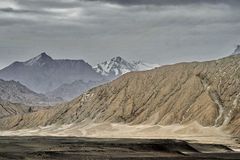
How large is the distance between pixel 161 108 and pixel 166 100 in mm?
4407

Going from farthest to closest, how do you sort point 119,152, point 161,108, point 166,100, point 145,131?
point 166,100 → point 161,108 → point 145,131 → point 119,152

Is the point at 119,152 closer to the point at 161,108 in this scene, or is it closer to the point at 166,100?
the point at 161,108

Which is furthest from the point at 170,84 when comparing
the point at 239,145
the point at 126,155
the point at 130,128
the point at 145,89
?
the point at 126,155

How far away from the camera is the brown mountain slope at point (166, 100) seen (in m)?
149

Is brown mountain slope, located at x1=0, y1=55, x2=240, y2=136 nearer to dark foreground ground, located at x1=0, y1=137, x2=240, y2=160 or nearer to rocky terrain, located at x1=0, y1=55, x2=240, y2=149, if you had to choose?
rocky terrain, located at x1=0, y1=55, x2=240, y2=149

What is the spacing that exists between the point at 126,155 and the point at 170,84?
94284 mm

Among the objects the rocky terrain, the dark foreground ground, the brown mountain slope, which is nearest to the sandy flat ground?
the rocky terrain

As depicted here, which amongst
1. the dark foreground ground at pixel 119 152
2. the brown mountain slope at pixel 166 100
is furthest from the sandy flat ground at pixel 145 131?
the dark foreground ground at pixel 119 152

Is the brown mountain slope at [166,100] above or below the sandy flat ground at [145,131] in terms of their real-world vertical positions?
above

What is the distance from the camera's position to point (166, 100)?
164500 mm

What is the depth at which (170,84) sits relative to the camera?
171250 mm

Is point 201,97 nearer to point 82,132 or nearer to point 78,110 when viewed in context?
point 82,132

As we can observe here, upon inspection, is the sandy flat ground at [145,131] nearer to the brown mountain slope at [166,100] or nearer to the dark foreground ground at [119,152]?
the brown mountain slope at [166,100]

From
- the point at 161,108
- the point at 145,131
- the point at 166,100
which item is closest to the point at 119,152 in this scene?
the point at 145,131
